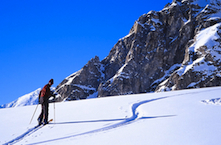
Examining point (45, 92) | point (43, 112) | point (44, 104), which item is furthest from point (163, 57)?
point (43, 112)

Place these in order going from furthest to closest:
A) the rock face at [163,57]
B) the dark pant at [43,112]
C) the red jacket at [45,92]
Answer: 1. the rock face at [163,57]
2. the red jacket at [45,92]
3. the dark pant at [43,112]

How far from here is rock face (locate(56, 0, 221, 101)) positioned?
257 ft

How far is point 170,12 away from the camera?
108750 millimetres

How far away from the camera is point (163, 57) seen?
10169cm

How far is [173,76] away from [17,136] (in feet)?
272

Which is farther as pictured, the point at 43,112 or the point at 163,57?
the point at 163,57

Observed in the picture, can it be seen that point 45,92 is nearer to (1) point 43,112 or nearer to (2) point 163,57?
(1) point 43,112

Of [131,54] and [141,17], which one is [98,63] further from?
[141,17]

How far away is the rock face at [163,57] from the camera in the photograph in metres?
78.2

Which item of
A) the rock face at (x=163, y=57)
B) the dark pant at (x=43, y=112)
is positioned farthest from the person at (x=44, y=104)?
the rock face at (x=163, y=57)

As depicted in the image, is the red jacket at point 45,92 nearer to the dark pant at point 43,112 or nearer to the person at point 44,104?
the person at point 44,104

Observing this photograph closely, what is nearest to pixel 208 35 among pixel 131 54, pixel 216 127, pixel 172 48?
pixel 172 48

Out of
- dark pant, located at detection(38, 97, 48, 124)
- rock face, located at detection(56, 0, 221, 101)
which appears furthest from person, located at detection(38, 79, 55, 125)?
rock face, located at detection(56, 0, 221, 101)

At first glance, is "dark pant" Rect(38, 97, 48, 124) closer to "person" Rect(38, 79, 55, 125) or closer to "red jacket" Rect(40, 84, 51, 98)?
"person" Rect(38, 79, 55, 125)
